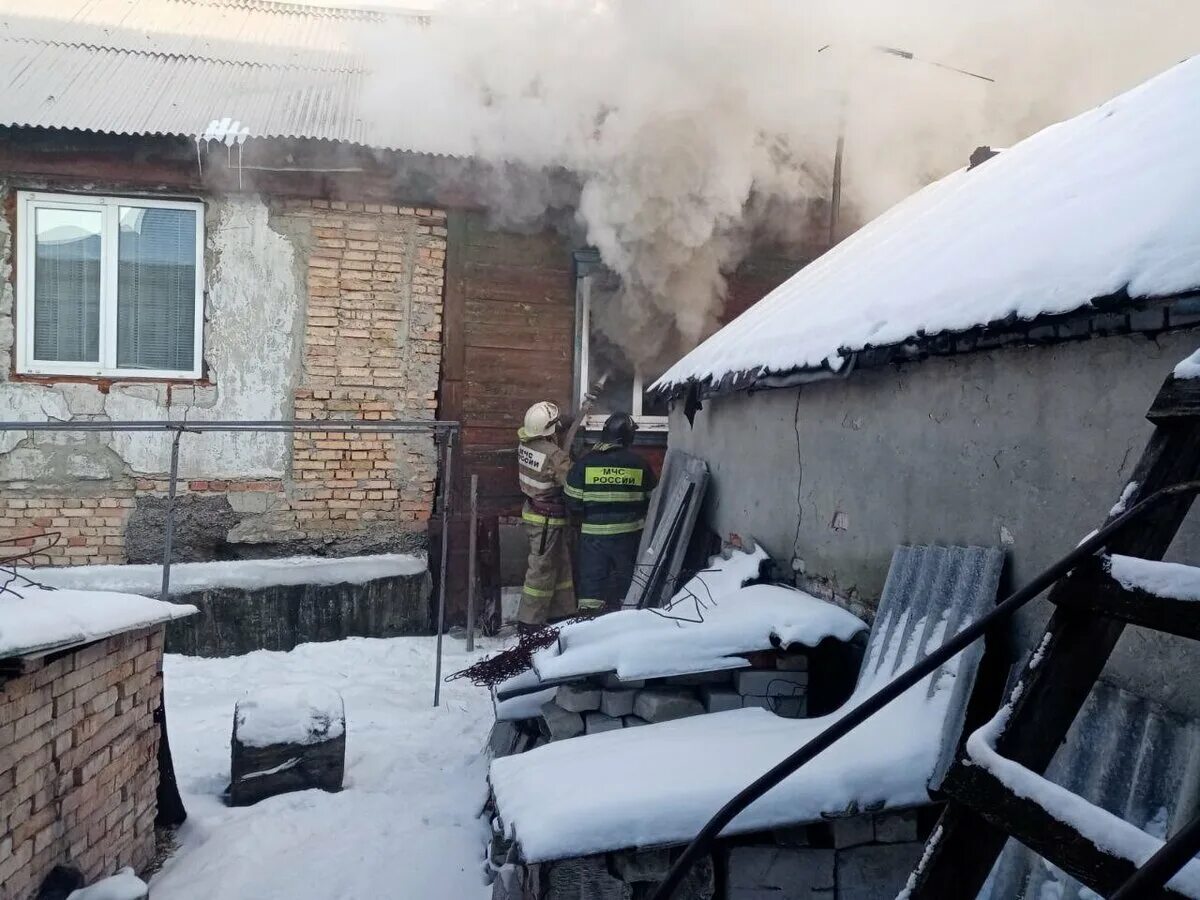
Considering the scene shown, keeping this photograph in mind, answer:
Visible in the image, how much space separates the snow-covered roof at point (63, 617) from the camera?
298 cm

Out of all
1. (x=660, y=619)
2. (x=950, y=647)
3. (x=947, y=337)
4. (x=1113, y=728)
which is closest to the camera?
(x=950, y=647)

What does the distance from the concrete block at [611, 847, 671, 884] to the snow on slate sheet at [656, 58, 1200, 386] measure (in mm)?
2165

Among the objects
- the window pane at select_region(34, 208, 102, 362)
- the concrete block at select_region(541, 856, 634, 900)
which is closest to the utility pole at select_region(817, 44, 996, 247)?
the window pane at select_region(34, 208, 102, 362)

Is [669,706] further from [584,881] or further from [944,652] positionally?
[944,652]

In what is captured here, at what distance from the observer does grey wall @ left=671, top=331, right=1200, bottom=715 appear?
265cm

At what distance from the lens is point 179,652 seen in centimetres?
763

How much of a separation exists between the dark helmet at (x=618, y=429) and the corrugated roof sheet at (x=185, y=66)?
326cm

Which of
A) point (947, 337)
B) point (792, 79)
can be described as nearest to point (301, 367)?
point (792, 79)

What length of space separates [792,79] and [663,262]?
2.58 metres

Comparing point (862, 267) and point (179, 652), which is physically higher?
point (862, 267)

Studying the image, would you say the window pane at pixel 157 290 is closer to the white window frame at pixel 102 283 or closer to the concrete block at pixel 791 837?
the white window frame at pixel 102 283

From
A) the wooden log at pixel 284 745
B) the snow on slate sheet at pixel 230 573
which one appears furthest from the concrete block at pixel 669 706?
the snow on slate sheet at pixel 230 573

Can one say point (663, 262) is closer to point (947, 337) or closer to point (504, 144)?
point (504, 144)

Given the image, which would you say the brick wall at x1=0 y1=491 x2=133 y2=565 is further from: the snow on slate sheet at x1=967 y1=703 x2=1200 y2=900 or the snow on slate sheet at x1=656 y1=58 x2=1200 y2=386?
the snow on slate sheet at x1=967 y1=703 x2=1200 y2=900
